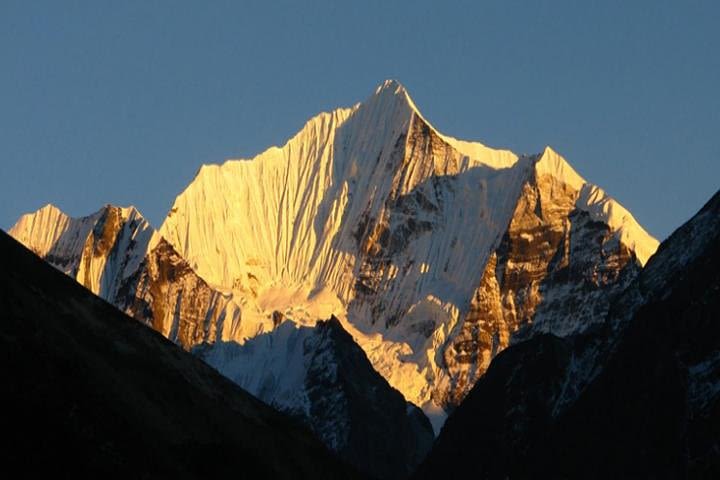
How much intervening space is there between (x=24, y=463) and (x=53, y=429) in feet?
39.2

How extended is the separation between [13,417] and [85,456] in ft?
16.9

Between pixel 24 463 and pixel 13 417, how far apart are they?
34.1 ft

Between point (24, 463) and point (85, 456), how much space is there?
11.1m

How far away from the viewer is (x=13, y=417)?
649 ft

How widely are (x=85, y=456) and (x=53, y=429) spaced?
290cm

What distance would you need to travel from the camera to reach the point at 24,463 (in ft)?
616

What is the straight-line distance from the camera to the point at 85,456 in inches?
Answer: 7820

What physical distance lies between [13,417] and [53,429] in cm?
311
